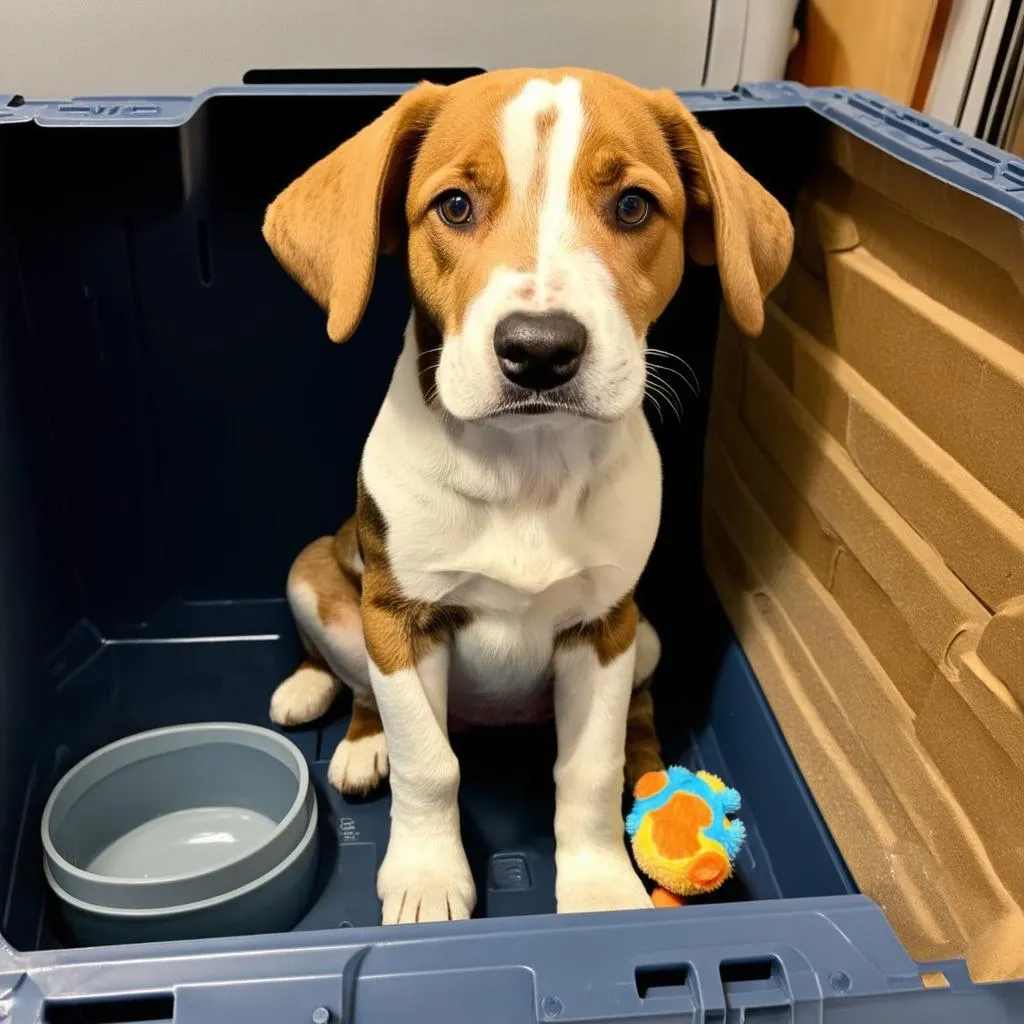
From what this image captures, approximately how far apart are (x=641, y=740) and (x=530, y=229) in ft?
2.67

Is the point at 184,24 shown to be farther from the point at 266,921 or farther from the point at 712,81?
the point at 266,921

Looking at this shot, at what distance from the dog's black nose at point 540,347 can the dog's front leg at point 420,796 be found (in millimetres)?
410

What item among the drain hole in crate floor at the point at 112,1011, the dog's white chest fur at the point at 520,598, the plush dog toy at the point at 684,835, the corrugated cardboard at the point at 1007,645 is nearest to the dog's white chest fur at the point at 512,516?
the dog's white chest fur at the point at 520,598

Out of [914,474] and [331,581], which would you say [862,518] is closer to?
[914,474]

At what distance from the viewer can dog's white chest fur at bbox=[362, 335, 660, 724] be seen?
3.62 feet

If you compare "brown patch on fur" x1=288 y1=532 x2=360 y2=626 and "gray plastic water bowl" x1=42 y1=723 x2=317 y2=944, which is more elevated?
"brown patch on fur" x1=288 y1=532 x2=360 y2=626

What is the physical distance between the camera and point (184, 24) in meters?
1.46

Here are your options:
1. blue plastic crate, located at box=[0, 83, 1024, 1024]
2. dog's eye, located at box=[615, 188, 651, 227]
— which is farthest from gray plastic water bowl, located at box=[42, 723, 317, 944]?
dog's eye, located at box=[615, 188, 651, 227]

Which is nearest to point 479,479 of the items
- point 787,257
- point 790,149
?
point 787,257

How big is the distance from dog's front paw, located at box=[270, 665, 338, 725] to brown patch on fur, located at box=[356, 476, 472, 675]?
40 cm

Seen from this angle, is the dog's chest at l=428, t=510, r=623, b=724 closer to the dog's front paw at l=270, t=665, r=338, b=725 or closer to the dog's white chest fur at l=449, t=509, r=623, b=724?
the dog's white chest fur at l=449, t=509, r=623, b=724

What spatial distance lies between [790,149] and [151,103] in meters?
0.83

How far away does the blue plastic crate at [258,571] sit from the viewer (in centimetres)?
78

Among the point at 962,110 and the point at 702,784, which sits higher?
the point at 962,110
